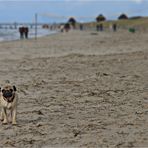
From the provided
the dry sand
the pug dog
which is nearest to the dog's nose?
the pug dog

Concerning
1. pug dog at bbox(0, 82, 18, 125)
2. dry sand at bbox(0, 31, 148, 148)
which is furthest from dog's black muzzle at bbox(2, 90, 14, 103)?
dry sand at bbox(0, 31, 148, 148)

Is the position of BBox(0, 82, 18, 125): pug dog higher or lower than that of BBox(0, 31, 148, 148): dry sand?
higher

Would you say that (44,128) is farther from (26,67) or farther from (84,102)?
(26,67)

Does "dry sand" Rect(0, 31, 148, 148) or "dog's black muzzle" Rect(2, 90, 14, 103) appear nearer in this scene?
"dry sand" Rect(0, 31, 148, 148)

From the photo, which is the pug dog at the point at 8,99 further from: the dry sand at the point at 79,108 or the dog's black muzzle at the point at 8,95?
the dry sand at the point at 79,108

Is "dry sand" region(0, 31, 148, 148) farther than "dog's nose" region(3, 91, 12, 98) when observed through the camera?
No

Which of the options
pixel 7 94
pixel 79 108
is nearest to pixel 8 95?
pixel 7 94

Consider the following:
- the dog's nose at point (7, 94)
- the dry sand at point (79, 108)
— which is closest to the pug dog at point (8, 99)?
the dog's nose at point (7, 94)

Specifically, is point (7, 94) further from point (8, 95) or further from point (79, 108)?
point (79, 108)

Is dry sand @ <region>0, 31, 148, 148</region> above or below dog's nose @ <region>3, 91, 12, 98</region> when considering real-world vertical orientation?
below

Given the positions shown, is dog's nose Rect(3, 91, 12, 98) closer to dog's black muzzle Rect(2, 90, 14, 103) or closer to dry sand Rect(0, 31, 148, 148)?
dog's black muzzle Rect(2, 90, 14, 103)

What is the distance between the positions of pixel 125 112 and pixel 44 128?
1.80 metres

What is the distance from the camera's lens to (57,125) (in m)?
7.37

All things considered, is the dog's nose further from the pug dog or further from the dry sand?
the dry sand
